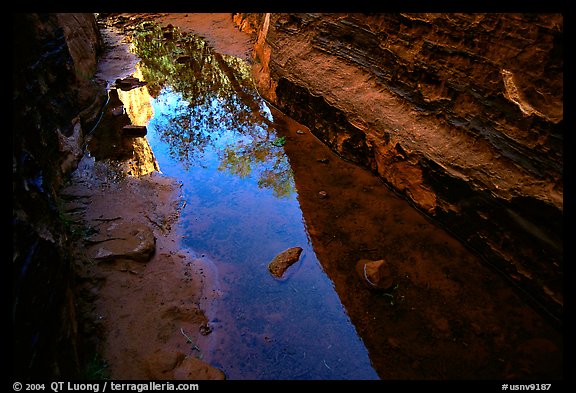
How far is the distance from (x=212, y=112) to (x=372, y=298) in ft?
18.5

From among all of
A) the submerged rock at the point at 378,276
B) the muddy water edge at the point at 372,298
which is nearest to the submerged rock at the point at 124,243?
the muddy water edge at the point at 372,298

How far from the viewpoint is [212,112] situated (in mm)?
8227

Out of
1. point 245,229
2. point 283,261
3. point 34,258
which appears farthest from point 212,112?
point 34,258

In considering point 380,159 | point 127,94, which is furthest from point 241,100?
point 380,159

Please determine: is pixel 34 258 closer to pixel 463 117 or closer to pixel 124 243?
pixel 124 243

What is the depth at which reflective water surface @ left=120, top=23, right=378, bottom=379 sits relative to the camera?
143 inches

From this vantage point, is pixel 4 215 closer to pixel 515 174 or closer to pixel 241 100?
pixel 515 174

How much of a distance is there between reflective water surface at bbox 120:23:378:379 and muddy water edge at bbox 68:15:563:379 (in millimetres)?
177

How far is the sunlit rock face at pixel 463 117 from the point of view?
3.78 meters

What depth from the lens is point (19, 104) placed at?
295cm

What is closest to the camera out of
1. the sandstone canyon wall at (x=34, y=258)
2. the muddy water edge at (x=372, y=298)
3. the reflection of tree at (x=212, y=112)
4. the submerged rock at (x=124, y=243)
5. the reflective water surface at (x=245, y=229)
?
the sandstone canyon wall at (x=34, y=258)

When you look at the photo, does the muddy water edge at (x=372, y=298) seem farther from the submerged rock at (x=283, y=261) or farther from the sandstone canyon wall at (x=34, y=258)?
the sandstone canyon wall at (x=34, y=258)

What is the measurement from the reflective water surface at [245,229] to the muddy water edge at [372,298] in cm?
18

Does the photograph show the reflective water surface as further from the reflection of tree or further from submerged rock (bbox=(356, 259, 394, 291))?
submerged rock (bbox=(356, 259, 394, 291))
